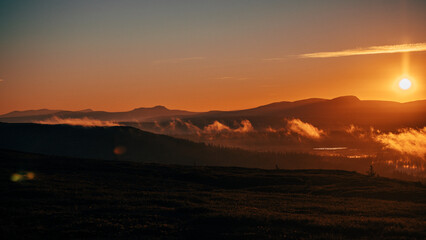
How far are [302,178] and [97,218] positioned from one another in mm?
102574

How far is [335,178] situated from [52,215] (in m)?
112

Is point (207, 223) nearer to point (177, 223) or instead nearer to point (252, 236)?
point (177, 223)

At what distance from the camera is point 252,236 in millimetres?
35625

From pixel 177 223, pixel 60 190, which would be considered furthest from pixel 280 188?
pixel 177 223

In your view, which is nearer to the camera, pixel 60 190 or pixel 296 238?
pixel 296 238

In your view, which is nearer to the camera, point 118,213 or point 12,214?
point 12,214

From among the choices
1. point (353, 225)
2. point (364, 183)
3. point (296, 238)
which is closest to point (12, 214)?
point (296, 238)

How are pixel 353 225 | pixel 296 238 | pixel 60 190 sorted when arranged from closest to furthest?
pixel 296 238 → pixel 353 225 → pixel 60 190

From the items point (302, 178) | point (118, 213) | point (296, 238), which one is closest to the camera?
point (296, 238)

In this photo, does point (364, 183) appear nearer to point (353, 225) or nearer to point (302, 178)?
point (302, 178)

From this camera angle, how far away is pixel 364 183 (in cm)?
12206

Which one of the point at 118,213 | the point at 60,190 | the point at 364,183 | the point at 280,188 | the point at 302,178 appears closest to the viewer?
the point at 118,213

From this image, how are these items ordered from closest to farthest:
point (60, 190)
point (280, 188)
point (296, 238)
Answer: point (296, 238), point (60, 190), point (280, 188)

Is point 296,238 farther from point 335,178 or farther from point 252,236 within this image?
point 335,178
